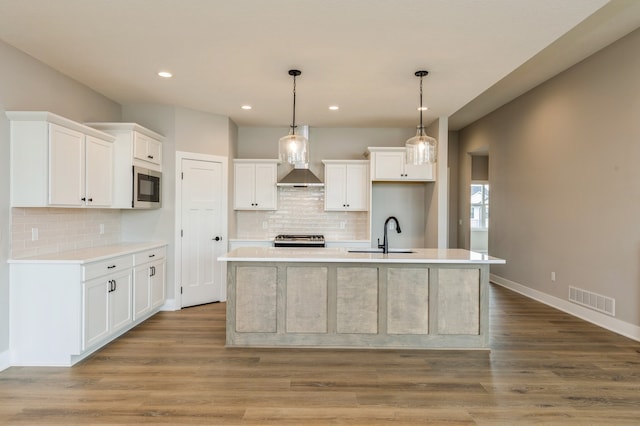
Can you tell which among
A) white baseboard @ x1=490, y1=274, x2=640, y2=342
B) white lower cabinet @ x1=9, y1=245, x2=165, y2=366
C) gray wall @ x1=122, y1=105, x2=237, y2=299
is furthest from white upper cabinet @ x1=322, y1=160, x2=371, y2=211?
white lower cabinet @ x1=9, y1=245, x2=165, y2=366

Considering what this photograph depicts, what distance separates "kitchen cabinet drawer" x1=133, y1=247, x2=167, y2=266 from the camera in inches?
159

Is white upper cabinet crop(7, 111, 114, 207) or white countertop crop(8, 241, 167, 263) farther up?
white upper cabinet crop(7, 111, 114, 207)

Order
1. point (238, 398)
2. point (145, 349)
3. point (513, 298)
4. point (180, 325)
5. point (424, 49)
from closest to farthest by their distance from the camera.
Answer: point (238, 398)
point (424, 49)
point (145, 349)
point (180, 325)
point (513, 298)

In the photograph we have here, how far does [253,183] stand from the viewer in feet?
19.3

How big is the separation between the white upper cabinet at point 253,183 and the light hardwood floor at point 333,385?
253 centimetres

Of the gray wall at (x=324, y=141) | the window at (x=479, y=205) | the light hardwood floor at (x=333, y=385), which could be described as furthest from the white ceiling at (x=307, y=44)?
the window at (x=479, y=205)

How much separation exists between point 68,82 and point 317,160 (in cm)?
360

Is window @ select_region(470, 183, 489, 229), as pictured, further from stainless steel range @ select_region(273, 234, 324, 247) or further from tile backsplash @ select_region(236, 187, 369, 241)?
stainless steel range @ select_region(273, 234, 324, 247)

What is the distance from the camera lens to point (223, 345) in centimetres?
357

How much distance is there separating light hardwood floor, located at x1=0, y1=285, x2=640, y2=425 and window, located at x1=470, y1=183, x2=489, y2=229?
5.89m

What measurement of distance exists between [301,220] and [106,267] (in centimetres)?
324

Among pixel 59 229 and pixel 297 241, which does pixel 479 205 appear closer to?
pixel 297 241

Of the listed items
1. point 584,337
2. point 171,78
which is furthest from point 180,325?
point 584,337

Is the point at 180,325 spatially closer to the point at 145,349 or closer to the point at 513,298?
the point at 145,349
